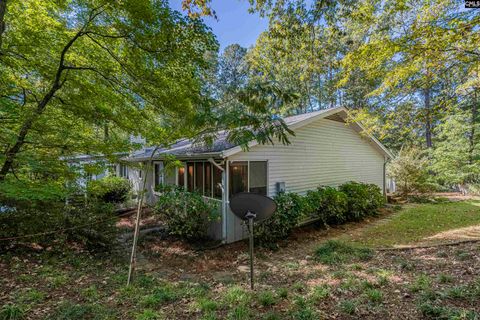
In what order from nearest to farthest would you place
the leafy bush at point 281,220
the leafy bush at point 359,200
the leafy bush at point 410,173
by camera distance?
the leafy bush at point 281,220
the leafy bush at point 359,200
the leafy bush at point 410,173

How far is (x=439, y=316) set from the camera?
9.54ft

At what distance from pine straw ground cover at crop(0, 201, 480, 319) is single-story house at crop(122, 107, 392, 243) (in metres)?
2.11

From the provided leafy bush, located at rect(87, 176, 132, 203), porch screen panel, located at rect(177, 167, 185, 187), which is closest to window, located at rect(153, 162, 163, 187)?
leafy bush, located at rect(87, 176, 132, 203)

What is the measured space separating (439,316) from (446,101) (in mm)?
5102

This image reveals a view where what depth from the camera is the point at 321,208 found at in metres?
9.27

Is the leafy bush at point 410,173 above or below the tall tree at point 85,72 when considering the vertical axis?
below

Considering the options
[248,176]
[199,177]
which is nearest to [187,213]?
[199,177]

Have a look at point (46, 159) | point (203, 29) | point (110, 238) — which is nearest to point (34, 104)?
point (46, 159)

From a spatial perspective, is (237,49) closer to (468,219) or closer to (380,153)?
(380,153)

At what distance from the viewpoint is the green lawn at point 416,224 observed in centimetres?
765

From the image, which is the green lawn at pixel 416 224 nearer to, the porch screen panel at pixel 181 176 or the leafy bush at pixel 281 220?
the leafy bush at pixel 281 220

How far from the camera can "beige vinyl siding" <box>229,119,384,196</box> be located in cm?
869

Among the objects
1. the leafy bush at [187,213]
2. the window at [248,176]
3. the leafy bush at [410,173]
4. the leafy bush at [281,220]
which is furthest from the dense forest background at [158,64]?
the leafy bush at [410,173]

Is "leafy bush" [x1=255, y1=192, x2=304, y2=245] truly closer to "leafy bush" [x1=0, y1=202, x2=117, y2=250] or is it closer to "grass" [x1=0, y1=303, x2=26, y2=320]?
"leafy bush" [x1=0, y1=202, x2=117, y2=250]
